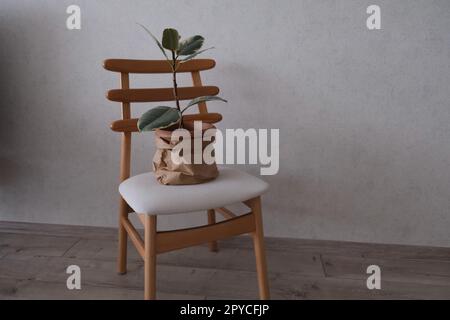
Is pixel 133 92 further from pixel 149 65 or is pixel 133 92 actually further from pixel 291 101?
pixel 291 101

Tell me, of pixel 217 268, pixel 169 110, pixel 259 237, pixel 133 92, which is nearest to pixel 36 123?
pixel 133 92

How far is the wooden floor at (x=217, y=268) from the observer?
1073mm

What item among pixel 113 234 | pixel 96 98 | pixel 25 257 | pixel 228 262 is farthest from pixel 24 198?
pixel 228 262

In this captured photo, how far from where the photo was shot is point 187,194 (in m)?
0.83

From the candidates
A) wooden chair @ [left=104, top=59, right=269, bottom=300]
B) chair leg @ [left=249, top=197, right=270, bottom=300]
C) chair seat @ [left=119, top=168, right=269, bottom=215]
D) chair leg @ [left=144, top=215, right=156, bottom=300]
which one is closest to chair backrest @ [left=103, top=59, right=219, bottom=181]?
wooden chair @ [left=104, top=59, right=269, bottom=300]

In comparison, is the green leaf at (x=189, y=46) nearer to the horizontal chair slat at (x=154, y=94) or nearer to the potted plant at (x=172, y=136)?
the potted plant at (x=172, y=136)

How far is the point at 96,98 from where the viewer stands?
4.30ft

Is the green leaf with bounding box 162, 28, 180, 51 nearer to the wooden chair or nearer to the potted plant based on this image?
the potted plant

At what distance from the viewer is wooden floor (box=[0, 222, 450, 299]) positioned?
107cm

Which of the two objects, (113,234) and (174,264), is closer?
(174,264)

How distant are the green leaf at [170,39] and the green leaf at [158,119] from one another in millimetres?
159

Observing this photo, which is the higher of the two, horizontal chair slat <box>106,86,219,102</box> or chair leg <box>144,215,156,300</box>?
horizontal chair slat <box>106,86,219,102</box>
